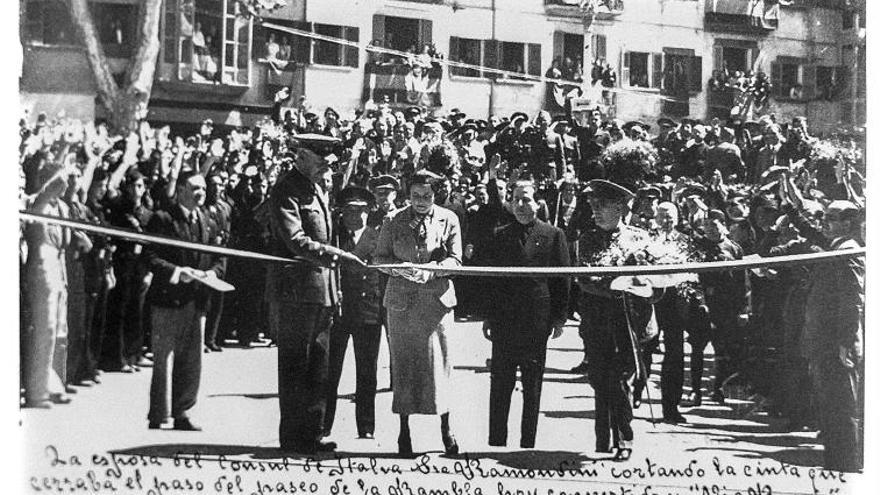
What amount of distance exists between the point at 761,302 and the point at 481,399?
1.93 metres

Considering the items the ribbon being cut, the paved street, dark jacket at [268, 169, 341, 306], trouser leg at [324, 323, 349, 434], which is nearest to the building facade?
dark jacket at [268, 169, 341, 306]

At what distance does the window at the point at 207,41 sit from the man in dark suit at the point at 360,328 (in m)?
1.29

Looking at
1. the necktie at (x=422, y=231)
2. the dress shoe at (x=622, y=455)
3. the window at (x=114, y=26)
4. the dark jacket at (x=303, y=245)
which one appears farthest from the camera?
the window at (x=114, y=26)

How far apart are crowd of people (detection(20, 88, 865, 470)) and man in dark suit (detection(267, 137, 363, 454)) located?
1 cm

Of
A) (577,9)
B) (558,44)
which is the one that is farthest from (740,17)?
(558,44)

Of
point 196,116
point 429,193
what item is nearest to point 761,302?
point 429,193

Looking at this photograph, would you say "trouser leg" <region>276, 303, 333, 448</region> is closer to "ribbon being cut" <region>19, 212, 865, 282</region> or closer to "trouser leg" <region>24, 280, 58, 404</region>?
"ribbon being cut" <region>19, 212, 865, 282</region>

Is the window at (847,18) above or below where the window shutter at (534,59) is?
above

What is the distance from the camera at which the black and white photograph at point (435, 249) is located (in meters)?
6.86

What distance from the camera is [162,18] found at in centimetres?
708

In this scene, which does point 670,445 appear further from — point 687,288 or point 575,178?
point 575,178

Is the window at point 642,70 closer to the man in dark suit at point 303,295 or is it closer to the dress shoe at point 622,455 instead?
the man in dark suit at point 303,295

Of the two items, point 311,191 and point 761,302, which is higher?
point 311,191

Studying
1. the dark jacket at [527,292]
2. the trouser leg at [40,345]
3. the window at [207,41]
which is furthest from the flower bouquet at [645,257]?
the trouser leg at [40,345]
